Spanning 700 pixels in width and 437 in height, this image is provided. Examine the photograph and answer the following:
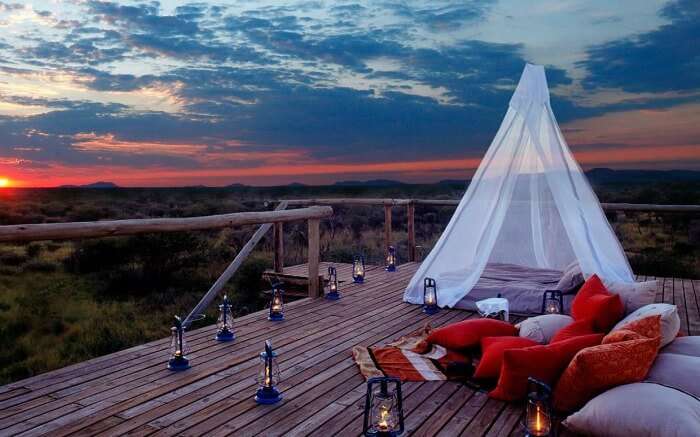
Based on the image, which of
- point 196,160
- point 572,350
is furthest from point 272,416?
point 196,160

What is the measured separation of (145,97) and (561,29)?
7929 millimetres

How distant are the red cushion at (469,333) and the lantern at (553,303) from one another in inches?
40.9

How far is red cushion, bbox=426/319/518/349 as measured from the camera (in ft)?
12.7

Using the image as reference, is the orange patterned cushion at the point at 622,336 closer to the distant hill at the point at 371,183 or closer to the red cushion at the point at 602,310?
the red cushion at the point at 602,310

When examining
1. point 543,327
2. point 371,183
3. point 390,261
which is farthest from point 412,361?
point 371,183

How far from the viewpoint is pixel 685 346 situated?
2.98 metres

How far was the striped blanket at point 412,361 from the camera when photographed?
11.4 feet

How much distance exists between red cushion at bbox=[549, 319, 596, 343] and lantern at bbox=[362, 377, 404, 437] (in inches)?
51.4

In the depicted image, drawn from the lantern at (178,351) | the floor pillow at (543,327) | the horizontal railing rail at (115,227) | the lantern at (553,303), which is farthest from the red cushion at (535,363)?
the horizontal railing rail at (115,227)

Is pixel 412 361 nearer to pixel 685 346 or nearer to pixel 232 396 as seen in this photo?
pixel 232 396

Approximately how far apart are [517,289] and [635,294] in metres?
1.77

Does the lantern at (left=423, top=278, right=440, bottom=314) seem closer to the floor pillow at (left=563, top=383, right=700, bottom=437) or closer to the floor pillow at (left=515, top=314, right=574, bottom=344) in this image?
the floor pillow at (left=515, top=314, right=574, bottom=344)

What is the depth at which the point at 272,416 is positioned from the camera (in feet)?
9.48

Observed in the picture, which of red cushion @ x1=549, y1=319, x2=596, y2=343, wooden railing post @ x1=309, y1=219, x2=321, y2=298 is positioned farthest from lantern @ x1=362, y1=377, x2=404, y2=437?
wooden railing post @ x1=309, y1=219, x2=321, y2=298
